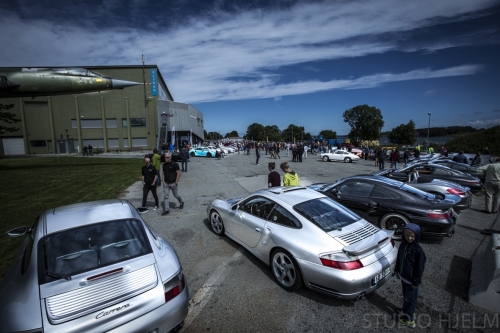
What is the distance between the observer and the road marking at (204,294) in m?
3.19

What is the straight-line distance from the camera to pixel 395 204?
5520mm

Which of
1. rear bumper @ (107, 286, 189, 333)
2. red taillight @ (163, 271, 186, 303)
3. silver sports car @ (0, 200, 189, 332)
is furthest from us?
red taillight @ (163, 271, 186, 303)

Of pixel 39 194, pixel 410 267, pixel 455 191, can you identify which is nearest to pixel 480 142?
pixel 455 191

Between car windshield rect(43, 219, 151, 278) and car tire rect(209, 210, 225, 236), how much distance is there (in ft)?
8.32

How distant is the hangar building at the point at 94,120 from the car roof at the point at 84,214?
38.3 metres

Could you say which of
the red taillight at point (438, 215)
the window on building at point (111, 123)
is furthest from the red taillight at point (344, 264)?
the window on building at point (111, 123)

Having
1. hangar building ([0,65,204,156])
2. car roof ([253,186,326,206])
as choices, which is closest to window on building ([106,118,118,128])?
hangar building ([0,65,204,156])

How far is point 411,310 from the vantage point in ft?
9.79

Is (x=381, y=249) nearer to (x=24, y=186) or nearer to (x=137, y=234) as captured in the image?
(x=137, y=234)

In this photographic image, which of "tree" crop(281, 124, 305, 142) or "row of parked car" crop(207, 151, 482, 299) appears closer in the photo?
"row of parked car" crop(207, 151, 482, 299)

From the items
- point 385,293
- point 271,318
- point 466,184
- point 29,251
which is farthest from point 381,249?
point 466,184

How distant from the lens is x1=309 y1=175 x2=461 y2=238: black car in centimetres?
505

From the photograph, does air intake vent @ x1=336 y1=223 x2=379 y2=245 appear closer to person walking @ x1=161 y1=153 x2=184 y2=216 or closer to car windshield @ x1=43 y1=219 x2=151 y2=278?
car windshield @ x1=43 y1=219 x2=151 y2=278

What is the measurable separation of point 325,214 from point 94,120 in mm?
47955
